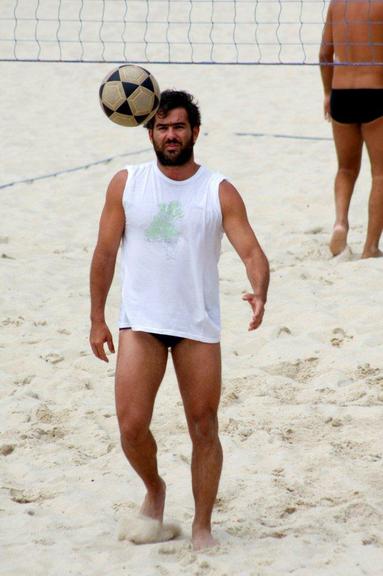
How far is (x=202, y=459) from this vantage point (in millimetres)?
3811

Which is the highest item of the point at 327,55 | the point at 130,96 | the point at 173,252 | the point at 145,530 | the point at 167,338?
the point at 130,96

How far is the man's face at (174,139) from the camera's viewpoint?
378 cm

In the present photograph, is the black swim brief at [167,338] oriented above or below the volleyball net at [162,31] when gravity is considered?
above

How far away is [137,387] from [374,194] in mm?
3689

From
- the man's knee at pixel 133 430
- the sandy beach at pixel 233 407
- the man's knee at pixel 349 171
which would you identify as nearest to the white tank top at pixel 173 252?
the man's knee at pixel 133 430

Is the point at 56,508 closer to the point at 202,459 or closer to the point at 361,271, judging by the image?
the point at 202,459

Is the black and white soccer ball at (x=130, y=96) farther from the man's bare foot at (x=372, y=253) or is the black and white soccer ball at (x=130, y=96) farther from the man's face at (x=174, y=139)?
the man's bare foot at (x=372, y=253)

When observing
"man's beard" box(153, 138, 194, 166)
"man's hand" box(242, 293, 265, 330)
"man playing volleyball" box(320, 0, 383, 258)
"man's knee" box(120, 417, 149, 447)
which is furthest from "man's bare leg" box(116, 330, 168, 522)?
"man playing volleyball" box(320, 0, 383, 258)

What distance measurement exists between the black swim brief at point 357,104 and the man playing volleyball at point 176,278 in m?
3.20

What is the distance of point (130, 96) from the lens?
13.1ft

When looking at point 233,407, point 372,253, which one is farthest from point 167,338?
point 372,253

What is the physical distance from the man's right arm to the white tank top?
0.10 ft

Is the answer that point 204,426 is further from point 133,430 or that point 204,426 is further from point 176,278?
point 176,278

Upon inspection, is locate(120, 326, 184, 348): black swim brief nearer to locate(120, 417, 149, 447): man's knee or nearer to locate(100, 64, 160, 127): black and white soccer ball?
locate(120, 417, 149, 447): man's knee
